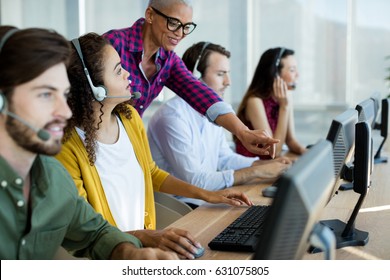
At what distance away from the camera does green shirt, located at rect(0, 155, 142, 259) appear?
3.66ft

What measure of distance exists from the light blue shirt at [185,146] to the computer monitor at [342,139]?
88cm

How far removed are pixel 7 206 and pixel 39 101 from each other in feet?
0.72

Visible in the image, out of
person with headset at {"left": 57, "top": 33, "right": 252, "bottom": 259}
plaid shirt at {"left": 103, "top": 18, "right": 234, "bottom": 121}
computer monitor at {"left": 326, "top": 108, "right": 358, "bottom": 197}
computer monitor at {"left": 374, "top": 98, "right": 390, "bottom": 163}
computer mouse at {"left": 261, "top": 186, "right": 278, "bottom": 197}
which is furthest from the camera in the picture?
computer monitor at {"left": 374, "top": 98, "right": 390, "bottom": 163}

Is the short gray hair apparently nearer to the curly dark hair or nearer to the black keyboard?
the curly dark hair

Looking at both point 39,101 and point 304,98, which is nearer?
point 39,101

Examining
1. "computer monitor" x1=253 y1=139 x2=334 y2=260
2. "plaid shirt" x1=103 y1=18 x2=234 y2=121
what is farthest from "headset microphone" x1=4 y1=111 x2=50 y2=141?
"plaid shirt" x1=103 y1=18 x2=234 y2=121

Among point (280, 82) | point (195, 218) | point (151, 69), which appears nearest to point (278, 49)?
point (280, 82)

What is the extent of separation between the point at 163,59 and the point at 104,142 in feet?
2.44

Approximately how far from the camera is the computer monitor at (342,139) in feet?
4.36

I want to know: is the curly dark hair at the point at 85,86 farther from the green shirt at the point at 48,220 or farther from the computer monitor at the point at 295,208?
the computer monitor at the point at 295,208

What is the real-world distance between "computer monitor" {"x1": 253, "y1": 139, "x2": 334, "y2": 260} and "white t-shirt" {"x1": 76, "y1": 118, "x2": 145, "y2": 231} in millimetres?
929

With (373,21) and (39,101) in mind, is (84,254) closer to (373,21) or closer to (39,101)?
(39,101)

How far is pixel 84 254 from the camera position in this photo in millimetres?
1357

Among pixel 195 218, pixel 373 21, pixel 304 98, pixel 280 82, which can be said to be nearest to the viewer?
pixel 195 218
